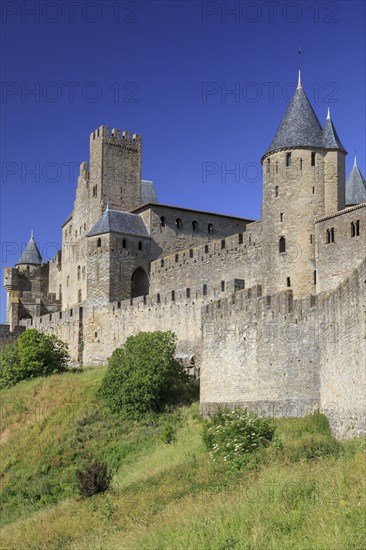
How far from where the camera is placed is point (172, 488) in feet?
60.9

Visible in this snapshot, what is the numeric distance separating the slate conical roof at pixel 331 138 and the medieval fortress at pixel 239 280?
66mm

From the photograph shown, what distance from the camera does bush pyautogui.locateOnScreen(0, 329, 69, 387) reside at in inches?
1700

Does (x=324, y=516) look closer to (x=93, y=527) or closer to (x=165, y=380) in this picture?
(x=93, y=527)

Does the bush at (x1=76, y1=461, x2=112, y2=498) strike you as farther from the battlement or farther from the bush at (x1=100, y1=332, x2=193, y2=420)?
the battlement

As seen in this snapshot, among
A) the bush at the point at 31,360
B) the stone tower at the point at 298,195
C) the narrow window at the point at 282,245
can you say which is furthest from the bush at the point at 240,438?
the bush at the point at 31,360

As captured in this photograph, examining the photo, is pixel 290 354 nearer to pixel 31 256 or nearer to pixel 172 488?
pixel 172 488

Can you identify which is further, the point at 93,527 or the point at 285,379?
the point at 285,379

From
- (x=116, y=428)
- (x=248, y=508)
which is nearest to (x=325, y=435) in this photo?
(x=248, y=508)

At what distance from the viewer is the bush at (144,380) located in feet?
106

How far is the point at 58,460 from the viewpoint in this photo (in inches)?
1182

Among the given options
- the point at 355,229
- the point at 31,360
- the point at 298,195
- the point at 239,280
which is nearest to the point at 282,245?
the point at 298,195

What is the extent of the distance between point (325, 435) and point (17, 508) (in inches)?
449

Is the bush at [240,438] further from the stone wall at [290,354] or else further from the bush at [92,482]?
the bush at [92,482]

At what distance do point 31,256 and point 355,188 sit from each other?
36586 mm
